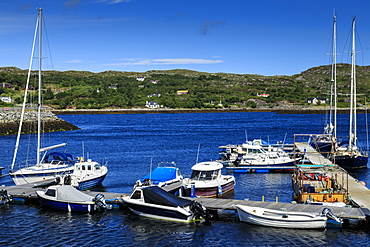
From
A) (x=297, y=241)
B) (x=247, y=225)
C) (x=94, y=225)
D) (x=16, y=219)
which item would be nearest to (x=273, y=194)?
(x=247, y=225)

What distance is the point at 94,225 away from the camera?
24.7m

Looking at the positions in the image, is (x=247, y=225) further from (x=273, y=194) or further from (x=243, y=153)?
(x=243, y=153)

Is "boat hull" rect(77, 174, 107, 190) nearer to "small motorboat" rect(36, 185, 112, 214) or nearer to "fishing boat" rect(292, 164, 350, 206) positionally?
"small motorboat" rect(36, 185, 112, 214)

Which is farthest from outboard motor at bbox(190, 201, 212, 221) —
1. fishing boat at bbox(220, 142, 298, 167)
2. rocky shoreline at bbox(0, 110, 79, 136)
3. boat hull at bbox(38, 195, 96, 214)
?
rocky shoreline at bbox(0, 110, 79, 136)

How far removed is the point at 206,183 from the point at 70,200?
907 centimetres

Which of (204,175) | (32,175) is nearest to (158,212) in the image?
(204,175)

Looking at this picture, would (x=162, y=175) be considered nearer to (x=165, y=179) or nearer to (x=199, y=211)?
(x=165, y=179)

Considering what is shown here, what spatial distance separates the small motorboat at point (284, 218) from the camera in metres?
22.3

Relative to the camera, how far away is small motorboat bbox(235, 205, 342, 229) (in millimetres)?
22328

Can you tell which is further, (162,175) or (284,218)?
(162,175)

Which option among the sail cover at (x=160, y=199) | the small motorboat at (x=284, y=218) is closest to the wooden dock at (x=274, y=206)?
the small motorboat at (x=284, y=218)

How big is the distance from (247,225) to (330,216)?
4.24 m

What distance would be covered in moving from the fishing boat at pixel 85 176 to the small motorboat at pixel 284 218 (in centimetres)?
1399

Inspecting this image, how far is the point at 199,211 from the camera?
24.2m
